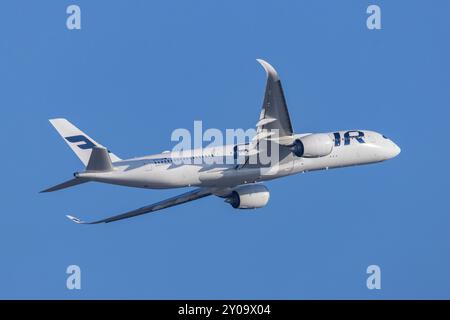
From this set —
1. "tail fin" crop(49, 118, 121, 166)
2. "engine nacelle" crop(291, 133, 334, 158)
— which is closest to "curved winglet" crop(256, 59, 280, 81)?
"engine nacelle" crop(291, 133, 334, 158)

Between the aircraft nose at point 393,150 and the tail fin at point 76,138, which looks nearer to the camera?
the tail fin at point 76,138

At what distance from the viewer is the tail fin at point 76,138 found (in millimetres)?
60281

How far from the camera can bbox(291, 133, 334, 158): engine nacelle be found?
196 feet

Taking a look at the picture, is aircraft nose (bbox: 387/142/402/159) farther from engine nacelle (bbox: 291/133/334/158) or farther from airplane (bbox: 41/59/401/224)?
engine nacelle (bbox: 291/133/334/158)

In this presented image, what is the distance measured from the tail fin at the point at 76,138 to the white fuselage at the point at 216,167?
2.45m


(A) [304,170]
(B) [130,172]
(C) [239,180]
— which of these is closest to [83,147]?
(B) [130,172]

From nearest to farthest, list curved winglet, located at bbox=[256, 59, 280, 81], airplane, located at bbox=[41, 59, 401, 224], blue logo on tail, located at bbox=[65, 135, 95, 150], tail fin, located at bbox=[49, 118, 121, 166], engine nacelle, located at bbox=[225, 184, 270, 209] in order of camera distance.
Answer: curved winglet, located at bbox=[256, 59, 280, 81], airplane, located at bbox=[41, 59, 401, 224], tail fin, located at bbox=[49, 118, 121, 166], blue logo on tail, located at bbox=[65, 135, 95, 150], engine nacelle, located at bbox=[225, 184, 270, 209]

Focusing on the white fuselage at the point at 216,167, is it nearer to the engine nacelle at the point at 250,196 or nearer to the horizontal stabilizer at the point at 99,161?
the horizontal stabilizer at the point at 99,161

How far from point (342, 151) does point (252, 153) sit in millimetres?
6630

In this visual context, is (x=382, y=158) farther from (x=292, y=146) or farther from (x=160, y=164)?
(x=160, y=164)

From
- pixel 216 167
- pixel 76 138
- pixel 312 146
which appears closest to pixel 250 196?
pixel 216 167

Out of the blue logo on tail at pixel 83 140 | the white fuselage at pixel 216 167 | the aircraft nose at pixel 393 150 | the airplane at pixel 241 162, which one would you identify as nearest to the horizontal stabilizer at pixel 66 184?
the airplane at pixel 241 162

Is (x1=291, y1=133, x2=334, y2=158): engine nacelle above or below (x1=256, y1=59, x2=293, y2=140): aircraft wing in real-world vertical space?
below

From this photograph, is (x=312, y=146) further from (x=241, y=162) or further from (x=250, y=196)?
(x=250, y=196)
